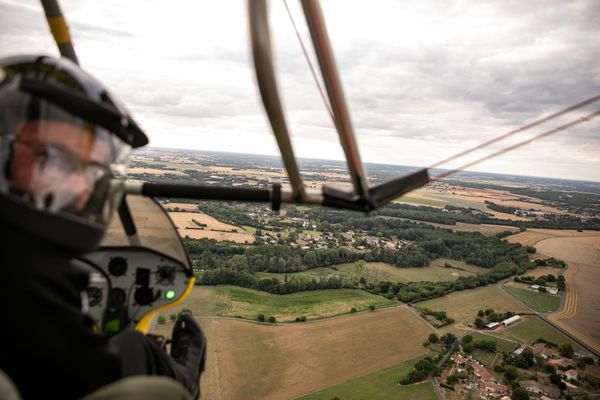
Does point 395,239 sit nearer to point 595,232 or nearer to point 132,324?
point 595,232

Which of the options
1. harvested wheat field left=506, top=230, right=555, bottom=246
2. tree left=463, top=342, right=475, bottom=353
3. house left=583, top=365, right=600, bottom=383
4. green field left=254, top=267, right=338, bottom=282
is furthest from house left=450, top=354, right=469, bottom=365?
harvested wheat field left=506, top=230, right=555, bottom=246

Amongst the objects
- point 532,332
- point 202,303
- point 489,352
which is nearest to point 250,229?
point 202,303

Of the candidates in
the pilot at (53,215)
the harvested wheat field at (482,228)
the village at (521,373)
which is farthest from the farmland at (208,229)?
the harvested wheat field at (482,228)

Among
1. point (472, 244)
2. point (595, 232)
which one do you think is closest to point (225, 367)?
point (472, 244)

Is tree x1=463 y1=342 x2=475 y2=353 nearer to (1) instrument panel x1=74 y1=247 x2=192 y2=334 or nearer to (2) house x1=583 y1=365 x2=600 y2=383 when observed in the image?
(2) house x1=583 y1=365 x2=600 y2=383

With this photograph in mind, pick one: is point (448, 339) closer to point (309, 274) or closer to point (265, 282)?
point (309, 274)
